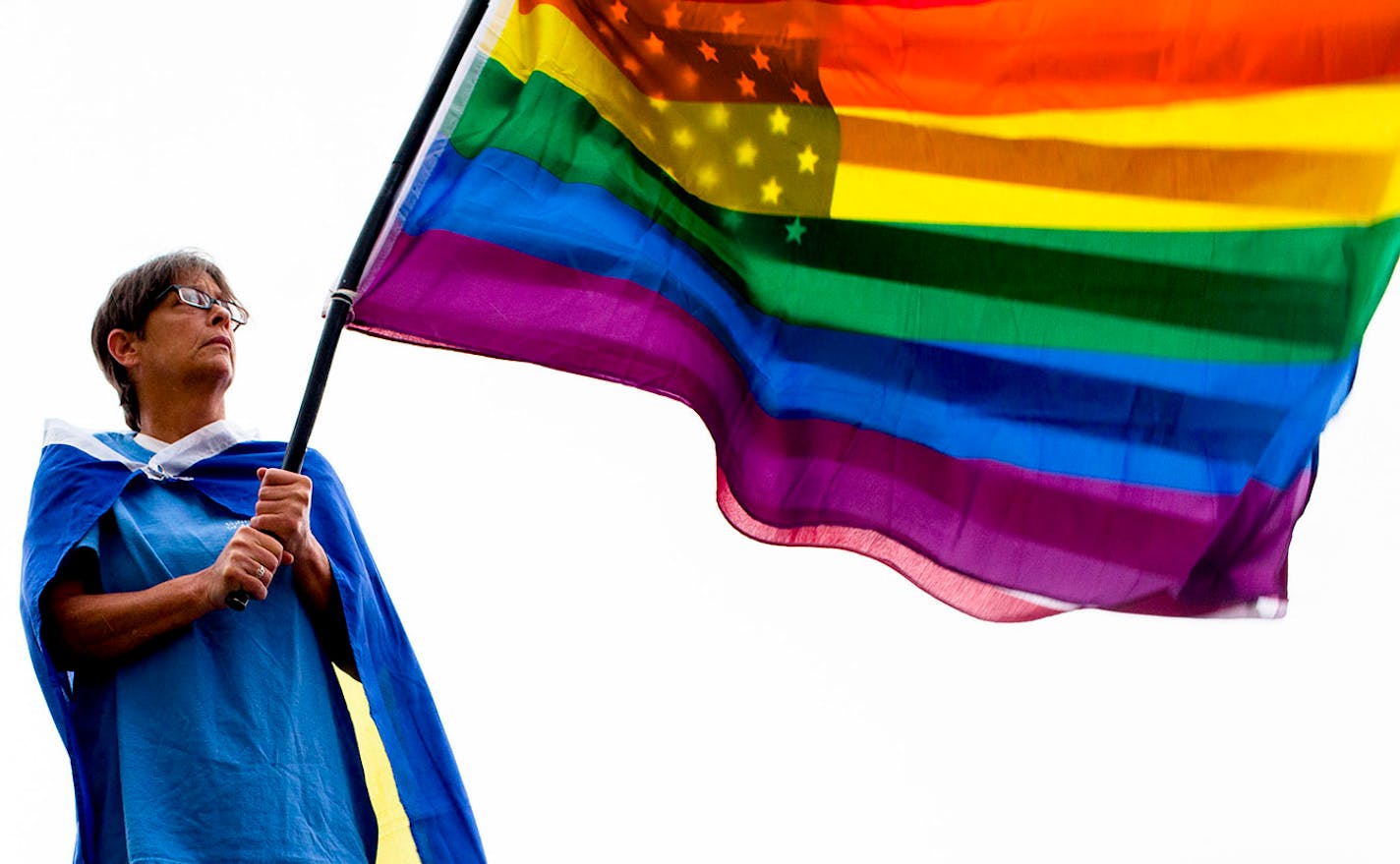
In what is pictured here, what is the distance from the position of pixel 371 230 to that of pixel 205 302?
22.9 inches

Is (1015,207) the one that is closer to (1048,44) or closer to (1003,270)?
(1003,270)

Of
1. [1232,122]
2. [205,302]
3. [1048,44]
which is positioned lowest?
[205,302]

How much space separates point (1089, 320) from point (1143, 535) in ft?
1.91

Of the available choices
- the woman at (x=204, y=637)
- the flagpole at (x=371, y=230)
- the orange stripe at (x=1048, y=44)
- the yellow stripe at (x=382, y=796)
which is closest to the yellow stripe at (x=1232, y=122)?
the orange stripe at (x=1048, y=44)

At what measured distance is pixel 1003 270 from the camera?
515cm

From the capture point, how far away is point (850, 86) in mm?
5211

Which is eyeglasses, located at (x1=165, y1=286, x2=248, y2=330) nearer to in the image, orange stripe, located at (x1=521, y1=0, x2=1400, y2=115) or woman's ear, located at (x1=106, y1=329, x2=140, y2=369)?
woman's ear, located at (x1=106, y1=329, x2=140, y2=369)

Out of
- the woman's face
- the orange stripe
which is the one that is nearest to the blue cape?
the woman's face

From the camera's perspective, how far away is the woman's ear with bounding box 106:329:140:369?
4.95 m

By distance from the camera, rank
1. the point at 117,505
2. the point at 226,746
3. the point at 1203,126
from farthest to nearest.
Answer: the point at 1203,126 < the point at 117,505 < the point at 226,746

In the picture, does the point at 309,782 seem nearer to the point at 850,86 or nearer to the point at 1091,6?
the point at 850,86

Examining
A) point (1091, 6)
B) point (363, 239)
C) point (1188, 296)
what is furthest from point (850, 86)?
point (363, 239)

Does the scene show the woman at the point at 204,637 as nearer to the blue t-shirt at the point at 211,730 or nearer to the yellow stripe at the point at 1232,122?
the blue t-shirt at the point at 211,730

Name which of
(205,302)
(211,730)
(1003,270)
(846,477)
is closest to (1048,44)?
(1003,270)
